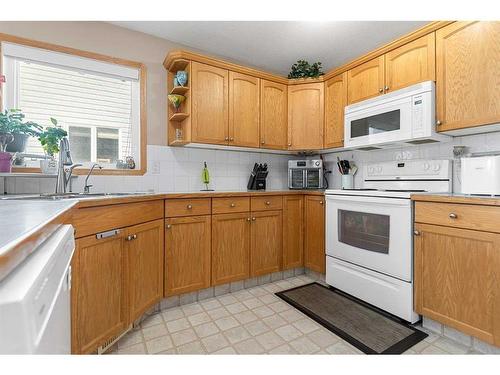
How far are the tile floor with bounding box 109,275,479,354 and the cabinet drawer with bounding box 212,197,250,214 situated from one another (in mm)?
779

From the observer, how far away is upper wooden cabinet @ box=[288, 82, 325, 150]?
2805 millimetres

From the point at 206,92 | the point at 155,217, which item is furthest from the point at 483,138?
the point at 155,217

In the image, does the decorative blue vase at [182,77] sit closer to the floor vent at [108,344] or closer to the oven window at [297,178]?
the oven window at [297,178]

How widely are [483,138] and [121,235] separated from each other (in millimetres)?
2626

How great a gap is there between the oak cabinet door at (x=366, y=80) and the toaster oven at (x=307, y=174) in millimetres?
751

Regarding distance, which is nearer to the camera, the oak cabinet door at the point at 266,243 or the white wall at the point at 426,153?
the white wall at the point at 426,153

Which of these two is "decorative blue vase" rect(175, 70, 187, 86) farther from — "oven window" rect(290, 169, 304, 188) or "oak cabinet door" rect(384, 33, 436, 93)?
"oak cabinet door" rect(384, 33, 436, 93)

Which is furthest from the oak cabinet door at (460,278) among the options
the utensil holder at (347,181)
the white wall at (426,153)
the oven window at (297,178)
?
the oven window at (297,178)

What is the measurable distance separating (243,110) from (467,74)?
178cm

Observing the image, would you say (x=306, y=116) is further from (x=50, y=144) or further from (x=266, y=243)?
(x=50, y=144)

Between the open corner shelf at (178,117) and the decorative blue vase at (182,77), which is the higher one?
the decorative blue vase at (182,77)

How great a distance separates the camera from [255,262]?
2.42 metres

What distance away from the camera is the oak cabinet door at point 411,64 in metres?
1.91

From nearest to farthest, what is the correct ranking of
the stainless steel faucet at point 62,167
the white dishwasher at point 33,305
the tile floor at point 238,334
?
the white dishwasher at point 33,305, the tile floor at point 238,334, the stainless steel faucet at point 62,167
